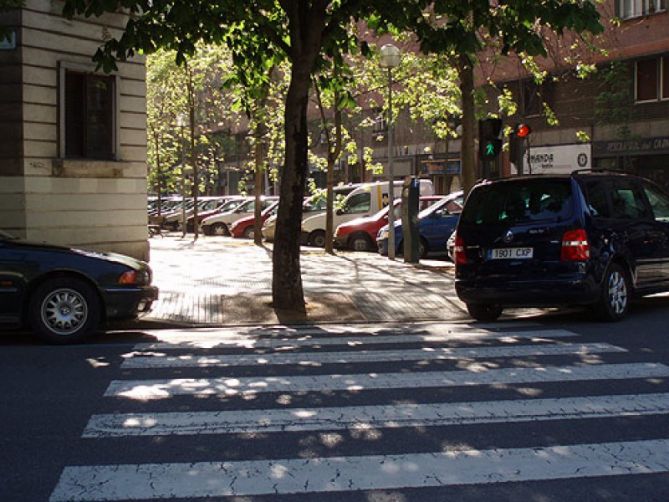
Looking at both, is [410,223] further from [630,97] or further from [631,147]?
[630,97]

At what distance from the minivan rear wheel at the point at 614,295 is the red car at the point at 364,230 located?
1263cm

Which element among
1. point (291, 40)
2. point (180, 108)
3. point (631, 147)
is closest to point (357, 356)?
point (291, 40)

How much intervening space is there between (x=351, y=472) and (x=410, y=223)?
44.4 feet

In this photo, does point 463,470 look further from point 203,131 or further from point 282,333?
point 203,131

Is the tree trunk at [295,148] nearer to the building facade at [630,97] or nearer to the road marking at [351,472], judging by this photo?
the road marking at [351,472]

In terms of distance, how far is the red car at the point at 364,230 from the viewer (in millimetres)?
22656

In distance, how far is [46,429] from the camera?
5.34m

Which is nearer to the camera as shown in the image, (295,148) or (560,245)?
(560,245)

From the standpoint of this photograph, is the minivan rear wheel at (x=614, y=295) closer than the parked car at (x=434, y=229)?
Yes

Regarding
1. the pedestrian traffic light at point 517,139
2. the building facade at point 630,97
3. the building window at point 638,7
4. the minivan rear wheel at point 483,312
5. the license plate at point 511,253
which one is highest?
the building window at point 638,7

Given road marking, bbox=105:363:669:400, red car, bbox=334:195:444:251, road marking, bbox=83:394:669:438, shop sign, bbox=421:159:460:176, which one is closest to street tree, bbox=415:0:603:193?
road marking, bbox=105:363:669:400

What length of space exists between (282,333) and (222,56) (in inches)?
682

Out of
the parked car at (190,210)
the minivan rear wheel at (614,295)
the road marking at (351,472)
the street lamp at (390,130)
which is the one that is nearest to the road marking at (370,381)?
the road marking at (351,472)

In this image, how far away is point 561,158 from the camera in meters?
30.8
